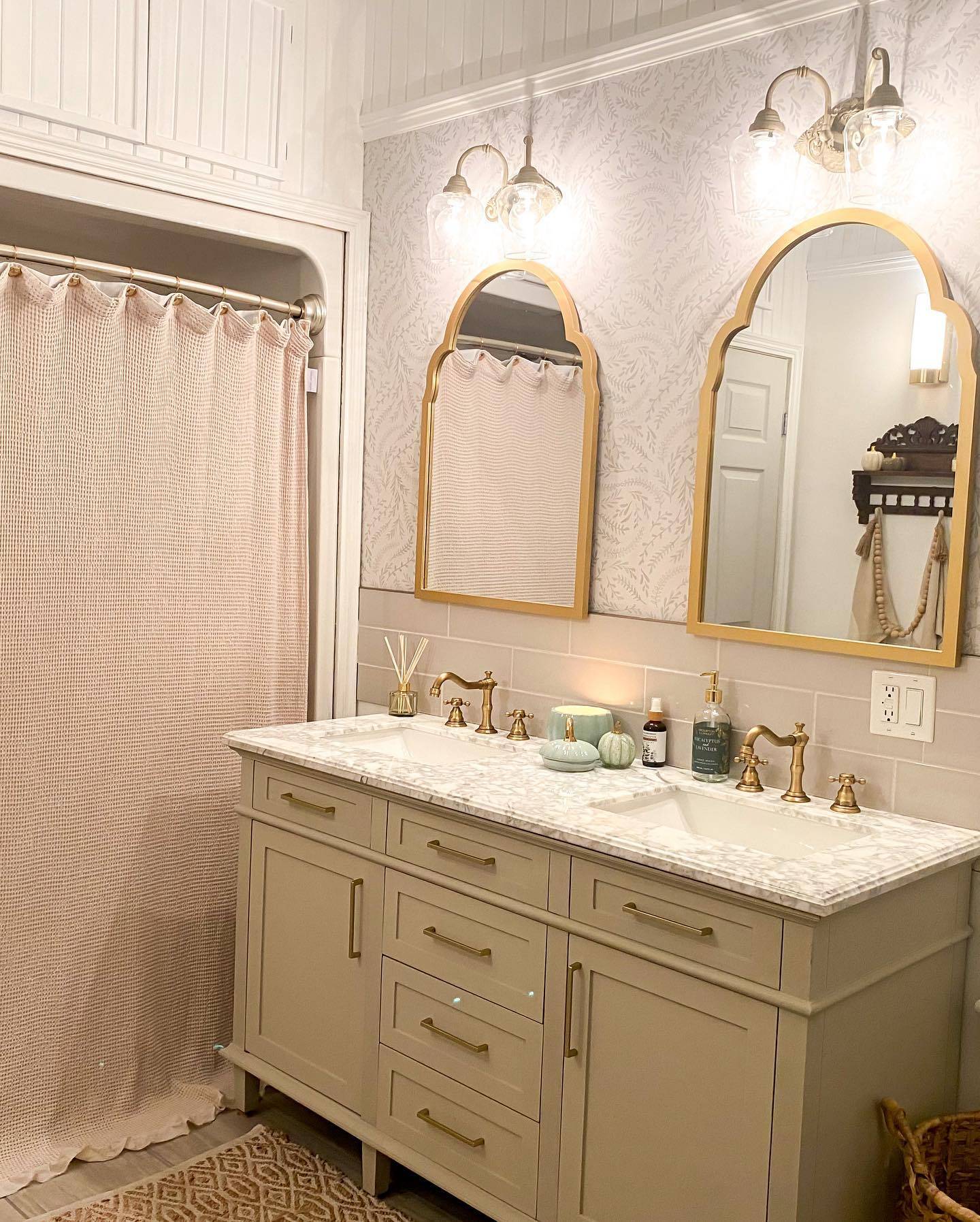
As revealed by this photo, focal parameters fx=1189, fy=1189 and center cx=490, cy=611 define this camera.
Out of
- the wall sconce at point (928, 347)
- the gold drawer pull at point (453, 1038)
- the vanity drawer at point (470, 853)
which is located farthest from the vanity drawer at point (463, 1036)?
the wall sconce at point (928, 347)

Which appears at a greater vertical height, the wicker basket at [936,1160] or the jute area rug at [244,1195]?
the wicker basket at [936,1160]

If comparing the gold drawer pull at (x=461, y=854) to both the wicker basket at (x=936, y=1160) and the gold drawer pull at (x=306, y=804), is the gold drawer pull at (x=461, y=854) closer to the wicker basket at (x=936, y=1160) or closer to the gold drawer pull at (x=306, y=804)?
the gold drawer pull at (x=306, y=804)

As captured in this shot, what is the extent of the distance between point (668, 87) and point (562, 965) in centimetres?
177

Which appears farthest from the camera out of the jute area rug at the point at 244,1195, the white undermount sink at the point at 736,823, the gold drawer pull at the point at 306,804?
the gold drawer pull at the point at 306,804

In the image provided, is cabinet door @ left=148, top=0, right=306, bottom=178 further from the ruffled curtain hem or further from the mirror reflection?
the ruffled curtain hem

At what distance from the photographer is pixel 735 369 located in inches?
92.7

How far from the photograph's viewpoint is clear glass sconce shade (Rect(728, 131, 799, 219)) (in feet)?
7.25

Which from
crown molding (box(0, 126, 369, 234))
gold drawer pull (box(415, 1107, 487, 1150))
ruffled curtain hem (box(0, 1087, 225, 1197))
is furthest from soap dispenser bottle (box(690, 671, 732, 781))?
crown molding (box(0, 126, 369, 234))

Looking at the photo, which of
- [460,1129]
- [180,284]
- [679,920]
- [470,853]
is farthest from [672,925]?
[180,284]

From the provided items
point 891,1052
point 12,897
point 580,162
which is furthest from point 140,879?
point 580,162

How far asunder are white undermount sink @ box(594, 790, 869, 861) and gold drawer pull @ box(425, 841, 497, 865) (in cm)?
22

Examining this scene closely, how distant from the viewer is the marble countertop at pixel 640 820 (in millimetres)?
1743

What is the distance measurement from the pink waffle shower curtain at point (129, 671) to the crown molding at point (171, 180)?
0.25 meters

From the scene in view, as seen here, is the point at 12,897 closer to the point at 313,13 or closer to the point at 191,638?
the point at 191,638
